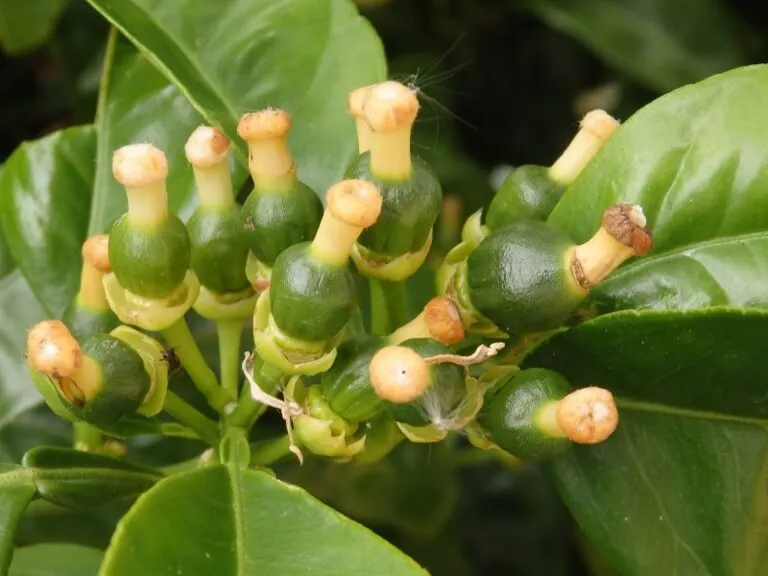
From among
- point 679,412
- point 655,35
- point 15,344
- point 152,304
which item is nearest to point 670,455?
point 679,412

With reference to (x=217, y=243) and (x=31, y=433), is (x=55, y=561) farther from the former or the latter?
(x=217, y=243)

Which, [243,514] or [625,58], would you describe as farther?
[625,58]

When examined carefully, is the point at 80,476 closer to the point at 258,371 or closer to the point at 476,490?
the point at 258,371

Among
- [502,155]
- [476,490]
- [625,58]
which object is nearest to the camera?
[625,58]

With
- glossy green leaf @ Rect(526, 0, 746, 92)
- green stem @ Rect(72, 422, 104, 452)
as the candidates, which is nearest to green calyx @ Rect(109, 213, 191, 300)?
green stem @ Rect(72, 422, 104, 452)

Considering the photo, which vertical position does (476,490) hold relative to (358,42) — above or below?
below

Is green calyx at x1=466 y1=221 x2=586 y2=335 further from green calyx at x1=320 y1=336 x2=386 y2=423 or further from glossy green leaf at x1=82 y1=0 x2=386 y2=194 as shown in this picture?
glossy green leaf at x1=82 y1=0 x2=386 y2=194

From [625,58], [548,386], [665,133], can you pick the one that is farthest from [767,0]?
[548,386]
